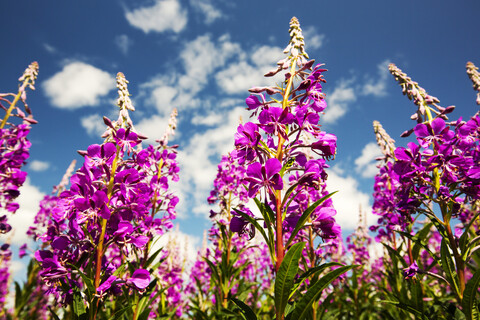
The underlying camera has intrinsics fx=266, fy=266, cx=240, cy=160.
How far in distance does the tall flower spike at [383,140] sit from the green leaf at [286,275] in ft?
14.8

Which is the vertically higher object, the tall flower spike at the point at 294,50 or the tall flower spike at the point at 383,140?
the tall flower spike at the point at 383,140

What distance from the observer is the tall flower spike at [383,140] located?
18.2ft

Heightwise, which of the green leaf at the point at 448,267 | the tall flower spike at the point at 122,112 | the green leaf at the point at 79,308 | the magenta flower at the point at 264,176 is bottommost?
the green leaf at the point at 79,308

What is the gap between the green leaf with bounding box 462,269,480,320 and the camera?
2094 millimetres

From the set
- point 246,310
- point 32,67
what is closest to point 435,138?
point 246,310

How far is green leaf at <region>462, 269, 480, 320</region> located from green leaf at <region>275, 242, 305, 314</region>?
4.91ft

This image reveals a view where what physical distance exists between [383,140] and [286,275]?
5.16m

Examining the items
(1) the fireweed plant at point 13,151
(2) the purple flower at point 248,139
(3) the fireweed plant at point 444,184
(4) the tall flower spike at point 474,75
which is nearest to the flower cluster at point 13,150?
(1) the fireweed plant at point 13,151

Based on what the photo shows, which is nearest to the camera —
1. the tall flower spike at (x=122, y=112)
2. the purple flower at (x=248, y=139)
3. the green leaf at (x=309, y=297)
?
the green leaf at (x=309, y=297)

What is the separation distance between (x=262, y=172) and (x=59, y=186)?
924 cm

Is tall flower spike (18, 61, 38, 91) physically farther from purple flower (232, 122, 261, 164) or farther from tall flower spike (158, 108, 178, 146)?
purple flower (232, 122, 261, 164)

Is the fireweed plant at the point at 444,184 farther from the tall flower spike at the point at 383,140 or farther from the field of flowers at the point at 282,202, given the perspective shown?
the tall flower spike at the point at 383,140

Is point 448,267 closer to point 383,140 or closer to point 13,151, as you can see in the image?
point 383,140

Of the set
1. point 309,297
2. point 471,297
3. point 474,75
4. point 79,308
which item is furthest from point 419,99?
point 79,308
